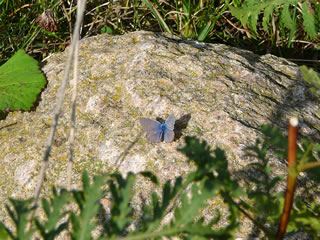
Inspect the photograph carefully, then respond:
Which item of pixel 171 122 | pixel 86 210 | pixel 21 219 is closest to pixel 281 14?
pixel 171 122

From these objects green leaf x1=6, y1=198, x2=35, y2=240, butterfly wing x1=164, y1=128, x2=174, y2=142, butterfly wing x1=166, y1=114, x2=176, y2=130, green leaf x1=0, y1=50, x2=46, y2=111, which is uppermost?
green leaf x1=6, y1=198, x2=35, y2=240

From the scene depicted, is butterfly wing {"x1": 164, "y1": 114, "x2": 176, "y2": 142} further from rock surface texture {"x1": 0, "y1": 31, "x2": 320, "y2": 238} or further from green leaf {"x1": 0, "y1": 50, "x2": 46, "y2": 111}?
green leaf {"x1": 0, "y1": 50, "x2": 46, "y2": 111}

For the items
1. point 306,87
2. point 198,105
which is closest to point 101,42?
point 198,105

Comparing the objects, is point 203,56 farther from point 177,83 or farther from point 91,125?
point 91,125

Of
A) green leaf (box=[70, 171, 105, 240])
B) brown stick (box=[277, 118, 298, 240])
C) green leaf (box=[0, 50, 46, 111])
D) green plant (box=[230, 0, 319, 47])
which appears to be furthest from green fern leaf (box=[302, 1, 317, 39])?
green leaf (box=[70, 171, 105, 240])

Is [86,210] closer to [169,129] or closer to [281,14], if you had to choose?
[169,129]

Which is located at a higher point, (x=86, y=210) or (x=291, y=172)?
(x=291, y=172)
